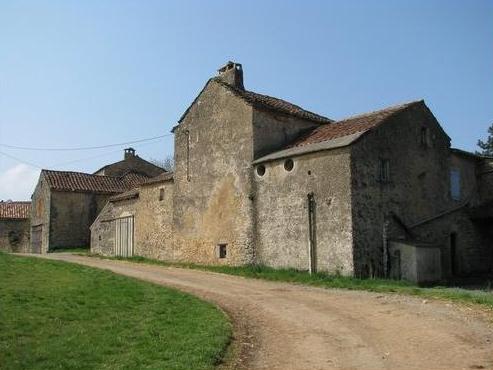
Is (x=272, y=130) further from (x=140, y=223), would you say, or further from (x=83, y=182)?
(x=83, y=182)

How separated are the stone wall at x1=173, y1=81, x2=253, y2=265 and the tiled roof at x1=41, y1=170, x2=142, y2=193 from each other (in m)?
13.3

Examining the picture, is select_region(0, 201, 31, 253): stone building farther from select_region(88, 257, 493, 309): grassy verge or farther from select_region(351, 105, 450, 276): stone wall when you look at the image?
select_region(351, 105, 450, 276): stone wall

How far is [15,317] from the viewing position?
10.0 m

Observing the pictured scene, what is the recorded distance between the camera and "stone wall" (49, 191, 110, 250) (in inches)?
1430

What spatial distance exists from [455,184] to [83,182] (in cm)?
2623

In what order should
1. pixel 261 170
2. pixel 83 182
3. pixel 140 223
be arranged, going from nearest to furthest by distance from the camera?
pixel 261 170
pixel 140 223
pixel 83 182

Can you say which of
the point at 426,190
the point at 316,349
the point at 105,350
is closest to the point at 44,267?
the point at 105,350

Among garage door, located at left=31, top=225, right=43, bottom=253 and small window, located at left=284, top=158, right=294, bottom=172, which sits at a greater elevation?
small window, located at left=284, top=158, right=294, bottom=172

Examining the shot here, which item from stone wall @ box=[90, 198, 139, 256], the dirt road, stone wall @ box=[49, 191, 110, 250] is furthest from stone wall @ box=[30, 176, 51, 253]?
the dirt road

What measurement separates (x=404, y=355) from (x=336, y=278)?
981 centimetres

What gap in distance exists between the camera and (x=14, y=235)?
4384 centimetres

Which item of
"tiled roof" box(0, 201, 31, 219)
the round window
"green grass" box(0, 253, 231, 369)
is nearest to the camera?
"green grass" box(0, 253, 231, 369)

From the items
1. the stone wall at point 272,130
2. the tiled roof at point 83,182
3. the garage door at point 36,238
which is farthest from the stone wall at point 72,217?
the stone wall at point 272,130

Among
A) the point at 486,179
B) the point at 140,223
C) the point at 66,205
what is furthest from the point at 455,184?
the point at 66,205
